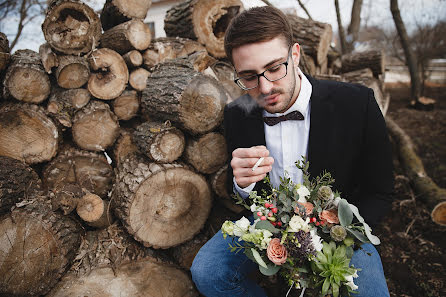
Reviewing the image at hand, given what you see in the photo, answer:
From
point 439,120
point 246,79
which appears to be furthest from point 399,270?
point 439,120

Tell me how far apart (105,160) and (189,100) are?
3.22 feet

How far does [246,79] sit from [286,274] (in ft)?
3.41

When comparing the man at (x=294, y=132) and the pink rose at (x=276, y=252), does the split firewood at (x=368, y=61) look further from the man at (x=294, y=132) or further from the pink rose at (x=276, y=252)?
the pink rose at (x=276, y=252)

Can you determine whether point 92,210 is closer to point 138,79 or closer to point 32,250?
point 32,250

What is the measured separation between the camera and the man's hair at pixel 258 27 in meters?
1.46

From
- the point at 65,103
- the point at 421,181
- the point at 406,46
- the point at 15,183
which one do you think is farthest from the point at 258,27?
the point at 406,46

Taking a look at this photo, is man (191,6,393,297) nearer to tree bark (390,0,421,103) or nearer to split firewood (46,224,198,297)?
split firewood (46,224,198,297)

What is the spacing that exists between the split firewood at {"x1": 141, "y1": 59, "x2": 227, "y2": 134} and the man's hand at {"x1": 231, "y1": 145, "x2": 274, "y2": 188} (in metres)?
0.70

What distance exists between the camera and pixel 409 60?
691cm

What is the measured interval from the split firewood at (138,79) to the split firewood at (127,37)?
207 mm

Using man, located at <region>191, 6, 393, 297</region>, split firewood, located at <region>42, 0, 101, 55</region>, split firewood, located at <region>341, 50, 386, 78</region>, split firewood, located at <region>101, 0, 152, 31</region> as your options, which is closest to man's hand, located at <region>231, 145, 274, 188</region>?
man, located at <region>191, 6, 393, 297</region>

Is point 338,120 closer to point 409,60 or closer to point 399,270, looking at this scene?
point 399,270

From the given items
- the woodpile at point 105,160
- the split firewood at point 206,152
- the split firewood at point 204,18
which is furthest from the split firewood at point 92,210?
the split firewood at point 204,18

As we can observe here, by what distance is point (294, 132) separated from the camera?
5.65ft
